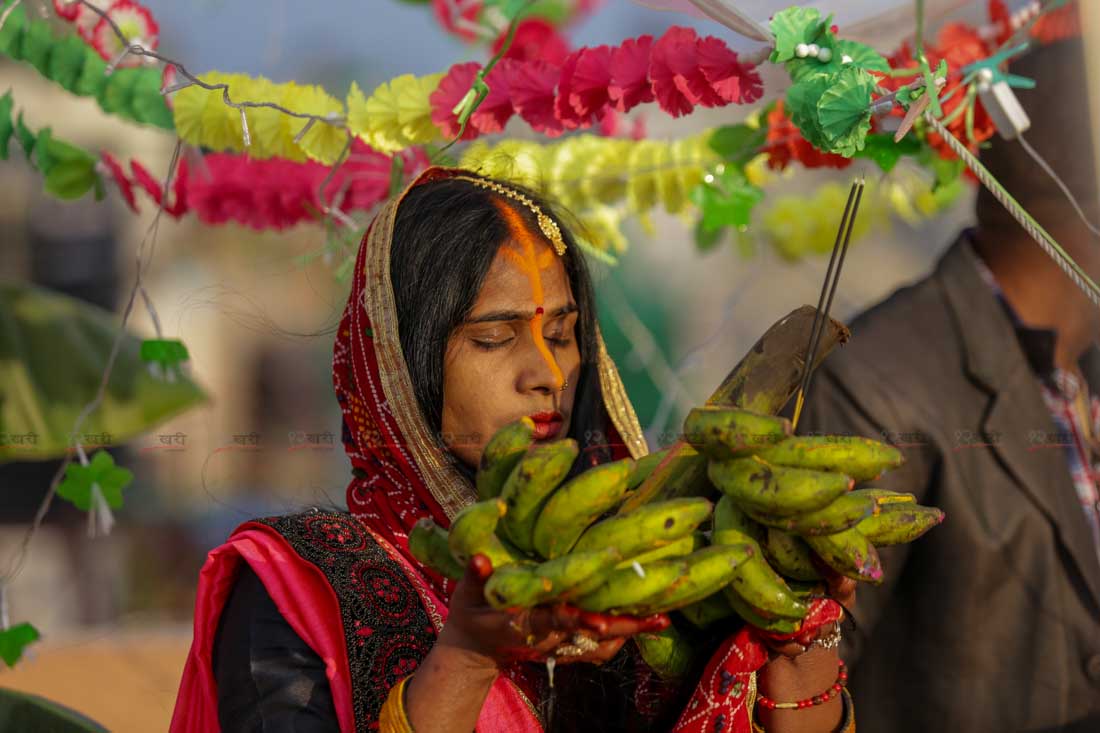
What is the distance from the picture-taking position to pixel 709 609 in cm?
144

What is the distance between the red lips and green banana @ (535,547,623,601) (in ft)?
1.89

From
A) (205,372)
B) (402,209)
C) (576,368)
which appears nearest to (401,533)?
(576,368)

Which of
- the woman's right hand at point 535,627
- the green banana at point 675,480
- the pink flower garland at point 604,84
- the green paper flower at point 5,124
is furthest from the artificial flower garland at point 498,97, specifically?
the woman's right hand at point 535,627

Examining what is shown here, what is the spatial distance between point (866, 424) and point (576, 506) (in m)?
2.00

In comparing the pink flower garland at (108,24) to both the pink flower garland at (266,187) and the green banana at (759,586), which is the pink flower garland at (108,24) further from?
the green banana at (759,586)

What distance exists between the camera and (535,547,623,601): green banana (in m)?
1.14

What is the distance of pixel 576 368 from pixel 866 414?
1.45 m

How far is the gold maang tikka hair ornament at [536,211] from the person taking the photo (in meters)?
1.90

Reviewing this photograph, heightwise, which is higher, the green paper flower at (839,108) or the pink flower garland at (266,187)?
the green paper flower at (839,108)

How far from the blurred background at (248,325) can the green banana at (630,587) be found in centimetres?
110

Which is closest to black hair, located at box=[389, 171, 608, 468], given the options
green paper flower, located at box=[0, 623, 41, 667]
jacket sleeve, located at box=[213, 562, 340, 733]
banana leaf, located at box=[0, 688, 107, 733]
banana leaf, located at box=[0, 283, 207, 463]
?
jacket sleeve, located at box=[213, 562, 340, 733]

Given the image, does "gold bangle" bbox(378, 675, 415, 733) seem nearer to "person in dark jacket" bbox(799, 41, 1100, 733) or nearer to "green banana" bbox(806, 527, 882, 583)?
"green banana" bbox(806, 527, 882, 583)

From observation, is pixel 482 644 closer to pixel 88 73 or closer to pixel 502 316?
pixel 502 316

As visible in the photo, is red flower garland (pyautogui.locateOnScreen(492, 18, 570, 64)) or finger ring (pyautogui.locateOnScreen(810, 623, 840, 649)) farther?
red flower garland (pyautogui.locateOnScreen(492, 18, 570, 64))
